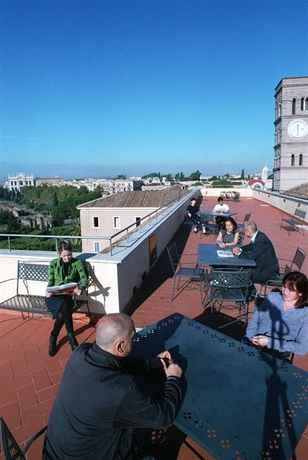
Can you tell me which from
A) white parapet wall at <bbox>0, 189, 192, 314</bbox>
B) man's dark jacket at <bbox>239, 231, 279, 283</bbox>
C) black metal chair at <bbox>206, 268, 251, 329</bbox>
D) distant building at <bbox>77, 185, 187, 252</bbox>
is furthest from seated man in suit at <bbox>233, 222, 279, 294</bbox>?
distant building at <bbox>77, 185, 187, 252</bbox>

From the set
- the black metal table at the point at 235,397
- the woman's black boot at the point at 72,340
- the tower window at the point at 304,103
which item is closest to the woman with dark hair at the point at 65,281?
the woman's black boot at the point at 72,340

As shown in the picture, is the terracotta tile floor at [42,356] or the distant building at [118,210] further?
the distant building at [118,210]

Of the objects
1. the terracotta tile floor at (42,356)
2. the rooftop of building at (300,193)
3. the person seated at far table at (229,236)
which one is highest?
the rooftop of building at (300,193)

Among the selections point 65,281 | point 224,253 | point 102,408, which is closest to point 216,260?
point 224,253

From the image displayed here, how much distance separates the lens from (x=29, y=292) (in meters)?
4.37

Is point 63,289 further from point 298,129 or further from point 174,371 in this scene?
point 298,129

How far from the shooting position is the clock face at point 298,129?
132ft

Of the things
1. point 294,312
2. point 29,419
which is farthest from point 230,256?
point 29,419

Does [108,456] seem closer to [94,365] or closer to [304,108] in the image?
[94,365]

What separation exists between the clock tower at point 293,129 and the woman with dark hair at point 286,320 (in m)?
43.4

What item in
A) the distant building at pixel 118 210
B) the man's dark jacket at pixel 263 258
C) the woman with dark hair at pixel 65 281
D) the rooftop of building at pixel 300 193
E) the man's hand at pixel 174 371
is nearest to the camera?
the man's hand at pixel 174 371

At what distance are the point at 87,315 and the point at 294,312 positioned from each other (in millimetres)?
2689

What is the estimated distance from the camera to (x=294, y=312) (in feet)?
8.39

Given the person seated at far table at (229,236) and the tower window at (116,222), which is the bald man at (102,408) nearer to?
the person seated at far table at (229,236)
